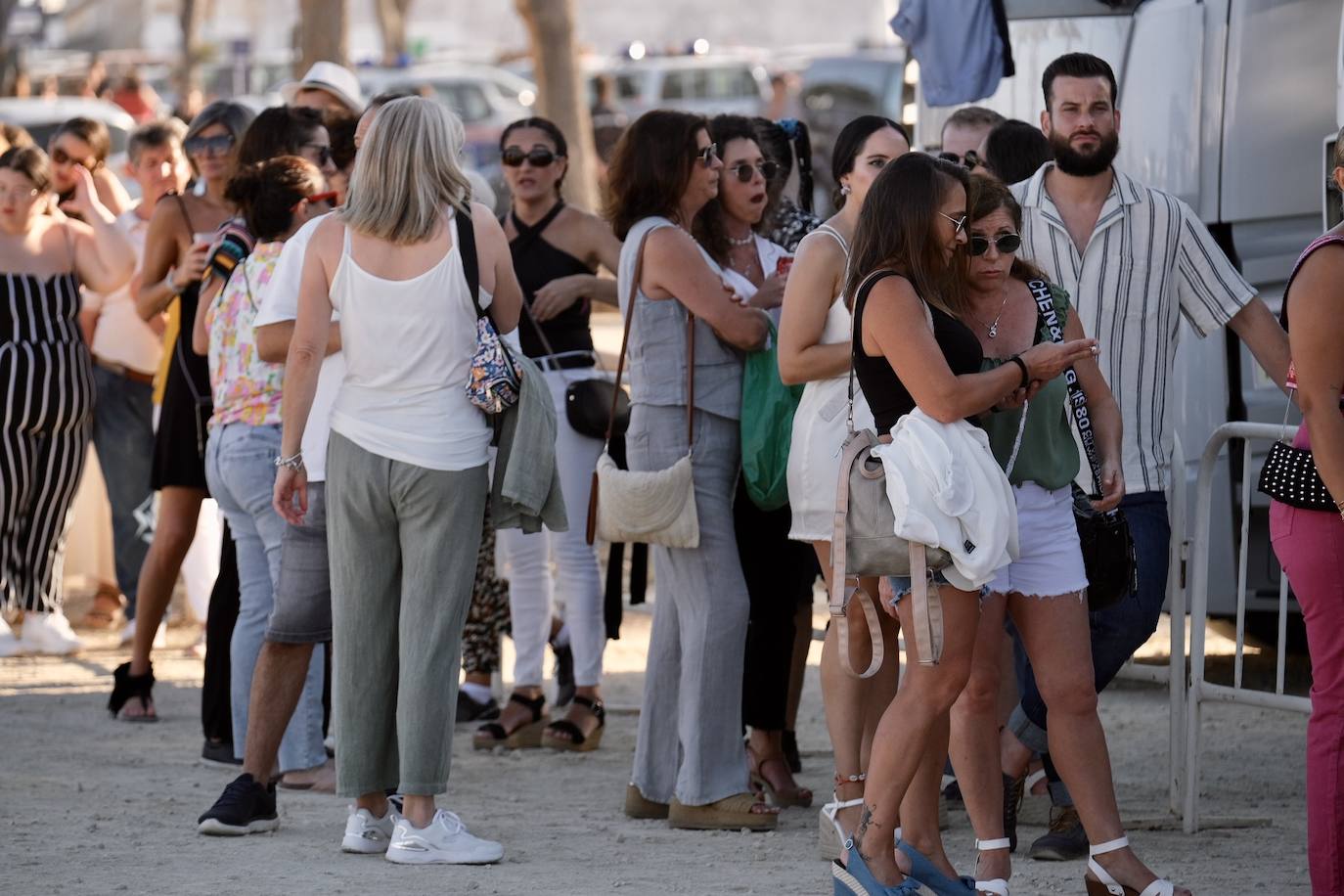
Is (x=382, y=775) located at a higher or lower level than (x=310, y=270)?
lower

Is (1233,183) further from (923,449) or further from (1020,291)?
(923,449)

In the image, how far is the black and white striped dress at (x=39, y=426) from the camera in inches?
345

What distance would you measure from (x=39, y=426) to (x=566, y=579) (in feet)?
8.87

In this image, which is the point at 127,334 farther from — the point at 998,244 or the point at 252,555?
the point at 998,244

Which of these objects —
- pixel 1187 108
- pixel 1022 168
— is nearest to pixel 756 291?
pixel 1022 168

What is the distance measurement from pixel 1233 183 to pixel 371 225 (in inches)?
123

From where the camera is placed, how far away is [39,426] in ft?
29.2

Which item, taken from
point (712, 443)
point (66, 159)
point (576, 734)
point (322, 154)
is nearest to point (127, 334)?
point (66, 159)

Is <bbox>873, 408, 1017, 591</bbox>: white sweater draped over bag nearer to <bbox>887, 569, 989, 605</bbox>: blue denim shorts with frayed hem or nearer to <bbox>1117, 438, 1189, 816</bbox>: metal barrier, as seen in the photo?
<bbox>887, 569, 989, 605</bbox>: blue denim shorts with frayed hem

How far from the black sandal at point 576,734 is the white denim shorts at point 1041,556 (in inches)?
105

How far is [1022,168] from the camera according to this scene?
21.6 feet

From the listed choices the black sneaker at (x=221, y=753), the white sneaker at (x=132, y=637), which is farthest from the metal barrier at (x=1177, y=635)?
the white sneaker at (x=132, y=637)

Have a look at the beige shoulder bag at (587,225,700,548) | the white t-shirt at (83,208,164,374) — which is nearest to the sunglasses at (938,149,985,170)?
the beige shoulder bag at (587,225,700,548)

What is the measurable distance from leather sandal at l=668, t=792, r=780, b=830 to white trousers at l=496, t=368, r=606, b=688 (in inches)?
50.2
